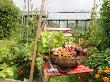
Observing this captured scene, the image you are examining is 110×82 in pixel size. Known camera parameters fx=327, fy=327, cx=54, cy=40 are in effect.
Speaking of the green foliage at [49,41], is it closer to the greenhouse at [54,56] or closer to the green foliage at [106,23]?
the greenhouse at [54,56]

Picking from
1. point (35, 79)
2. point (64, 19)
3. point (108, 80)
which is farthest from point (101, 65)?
point (64, 19)

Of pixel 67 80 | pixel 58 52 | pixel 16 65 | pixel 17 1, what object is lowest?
pixel 67 80

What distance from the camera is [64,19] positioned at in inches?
581

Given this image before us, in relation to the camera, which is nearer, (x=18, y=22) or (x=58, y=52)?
(x=58, y=52)

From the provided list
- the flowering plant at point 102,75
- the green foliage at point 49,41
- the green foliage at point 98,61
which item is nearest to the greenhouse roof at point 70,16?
the green foliage at point 98,61

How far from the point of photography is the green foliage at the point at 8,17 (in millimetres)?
12109

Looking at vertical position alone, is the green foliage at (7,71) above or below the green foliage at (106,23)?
below

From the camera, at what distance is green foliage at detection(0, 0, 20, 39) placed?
1211 centimetres

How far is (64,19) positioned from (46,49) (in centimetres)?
1006

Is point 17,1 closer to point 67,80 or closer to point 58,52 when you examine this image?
point 67,80

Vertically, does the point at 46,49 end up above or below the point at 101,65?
above

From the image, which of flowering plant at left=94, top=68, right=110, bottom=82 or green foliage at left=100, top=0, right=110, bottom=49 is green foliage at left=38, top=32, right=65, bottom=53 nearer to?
flowering plant at left=94, top=68, right=110, bottom=82

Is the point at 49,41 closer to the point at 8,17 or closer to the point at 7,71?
the point at 7,71

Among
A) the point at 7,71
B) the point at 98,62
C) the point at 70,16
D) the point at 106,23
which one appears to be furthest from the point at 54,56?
the point at 70,16
